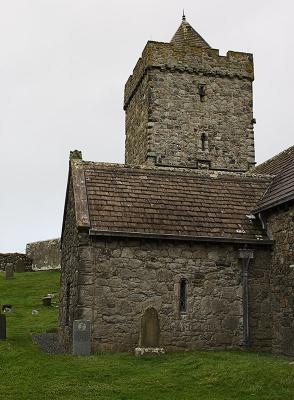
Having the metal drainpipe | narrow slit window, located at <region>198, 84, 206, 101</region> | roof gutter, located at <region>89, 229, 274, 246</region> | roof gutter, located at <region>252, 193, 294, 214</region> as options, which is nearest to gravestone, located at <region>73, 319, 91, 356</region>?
roof gutter, located at <region>89, 229, 274, 246</region>

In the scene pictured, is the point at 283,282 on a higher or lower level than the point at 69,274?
lower

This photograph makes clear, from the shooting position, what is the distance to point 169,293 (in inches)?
596

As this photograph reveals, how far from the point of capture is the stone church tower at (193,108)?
27.2m

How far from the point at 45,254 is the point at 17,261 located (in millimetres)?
2366

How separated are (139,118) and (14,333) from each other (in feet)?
45.9

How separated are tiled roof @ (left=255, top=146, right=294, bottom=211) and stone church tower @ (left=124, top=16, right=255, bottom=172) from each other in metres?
5.73

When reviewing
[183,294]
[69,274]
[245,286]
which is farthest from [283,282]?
[69,274]

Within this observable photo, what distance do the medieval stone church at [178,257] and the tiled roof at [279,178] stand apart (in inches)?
3.5

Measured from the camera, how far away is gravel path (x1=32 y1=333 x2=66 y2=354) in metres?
15.9

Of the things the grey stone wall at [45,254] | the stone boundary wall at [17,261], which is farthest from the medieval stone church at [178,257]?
the stone boundary wall at [17,261]

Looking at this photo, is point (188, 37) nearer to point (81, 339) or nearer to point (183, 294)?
point (183, 294)

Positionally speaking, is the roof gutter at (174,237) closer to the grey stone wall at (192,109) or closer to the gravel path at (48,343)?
the gravel path at (48,343)

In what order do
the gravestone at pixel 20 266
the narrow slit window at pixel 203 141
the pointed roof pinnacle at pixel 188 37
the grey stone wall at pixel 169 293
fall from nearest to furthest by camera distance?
the grey stone wall at pixel 169 293
the narrow slit window at pixel 203 141
the pointed roof pinnacle at pixel 188 37
the gravestone at pixel 20 266

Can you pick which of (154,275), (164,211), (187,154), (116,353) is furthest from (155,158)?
(116,353)
